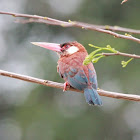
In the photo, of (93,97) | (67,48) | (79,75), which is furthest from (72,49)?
(93,97)

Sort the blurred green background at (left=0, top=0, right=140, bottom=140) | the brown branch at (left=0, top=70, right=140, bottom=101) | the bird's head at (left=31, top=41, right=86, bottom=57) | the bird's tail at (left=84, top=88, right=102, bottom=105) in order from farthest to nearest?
the blurred green background at (left=0, top=0, right=140, bottom=140) < the bird's head at (left=31, top=41, right=86, bottom=57) < the bird's tail at (left=84, top=88, right=102, bottom=105) < the brown branch at (left=0, top=70, right=140, bottom=101)

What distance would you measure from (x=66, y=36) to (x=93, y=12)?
97 centimetres

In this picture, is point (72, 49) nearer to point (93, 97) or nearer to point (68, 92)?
point (93, 97)

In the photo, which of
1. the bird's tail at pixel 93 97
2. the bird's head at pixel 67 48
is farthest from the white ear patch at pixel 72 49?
the bird's tail at pixel 93 97

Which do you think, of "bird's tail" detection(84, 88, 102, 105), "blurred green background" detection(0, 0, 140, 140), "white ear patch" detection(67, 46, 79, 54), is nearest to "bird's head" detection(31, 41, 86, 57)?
"white ear patch" detection(67, 46, 79, 54)

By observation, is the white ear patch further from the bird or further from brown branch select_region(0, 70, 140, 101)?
brown branch select_region(0, 70, 140, 101)

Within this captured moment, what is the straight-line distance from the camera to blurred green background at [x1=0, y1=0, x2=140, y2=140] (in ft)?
33.4

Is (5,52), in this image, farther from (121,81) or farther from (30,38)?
(121,81)

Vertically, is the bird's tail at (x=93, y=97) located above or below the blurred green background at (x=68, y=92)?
above

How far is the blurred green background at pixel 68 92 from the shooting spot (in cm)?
1020

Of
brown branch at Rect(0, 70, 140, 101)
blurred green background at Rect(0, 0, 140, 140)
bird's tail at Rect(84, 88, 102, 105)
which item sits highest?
brown branch at Rect(0, 70, 140, 101)

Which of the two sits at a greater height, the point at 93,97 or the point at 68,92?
the point at 93,97

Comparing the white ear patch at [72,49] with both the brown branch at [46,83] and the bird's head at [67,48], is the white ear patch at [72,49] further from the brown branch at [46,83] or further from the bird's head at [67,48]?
the brown branch at [46,83]

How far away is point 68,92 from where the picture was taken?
10484mm
